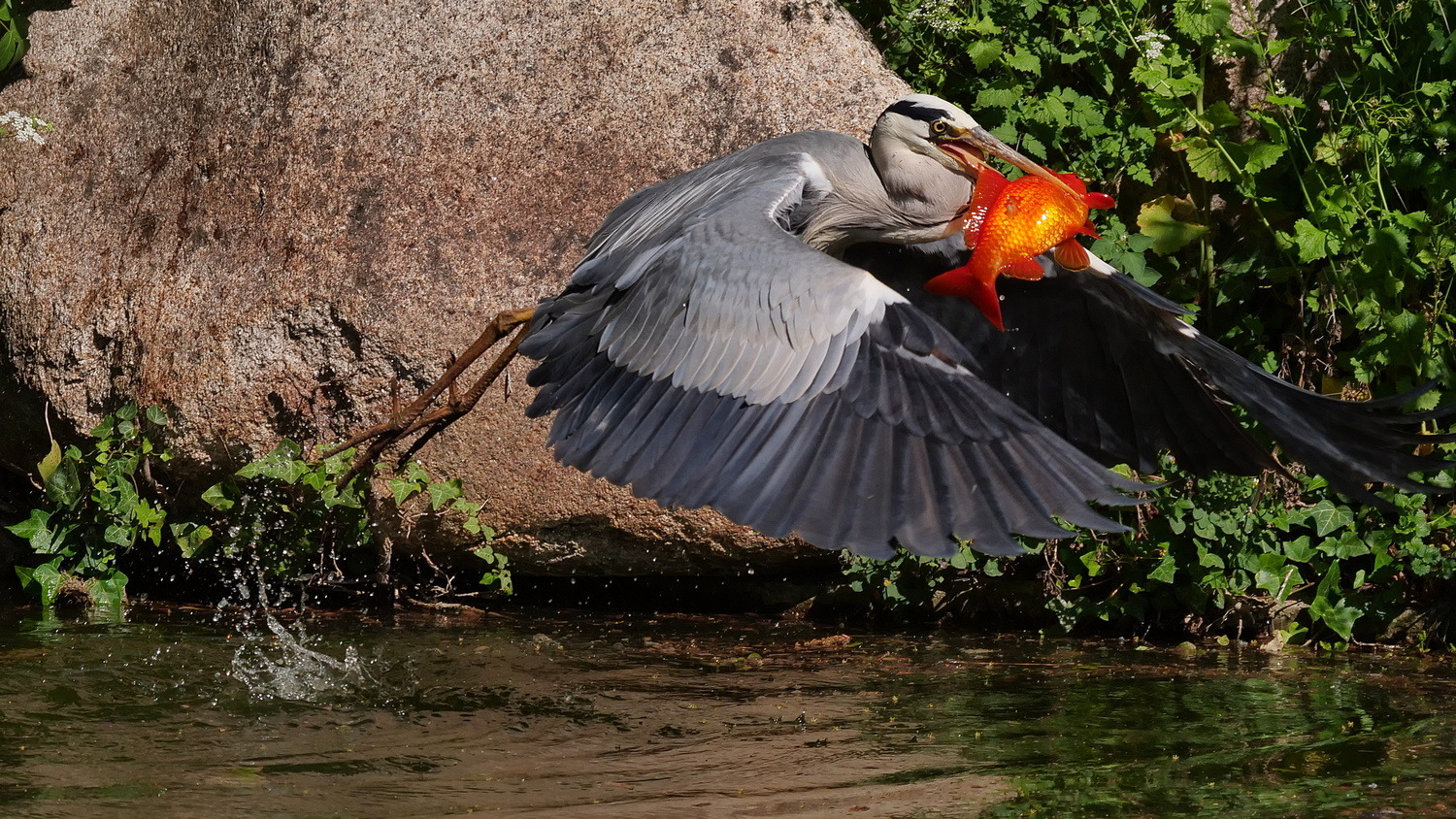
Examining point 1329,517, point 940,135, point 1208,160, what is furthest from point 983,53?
point 1329,517

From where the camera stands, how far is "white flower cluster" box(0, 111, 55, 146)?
524 cm

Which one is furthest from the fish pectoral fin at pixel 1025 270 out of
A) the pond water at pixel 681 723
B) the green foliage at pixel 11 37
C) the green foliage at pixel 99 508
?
the green foliage at pixel 11 37

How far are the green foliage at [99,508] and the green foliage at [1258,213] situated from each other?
7.88 ft

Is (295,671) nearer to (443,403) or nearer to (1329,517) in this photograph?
(443,403)

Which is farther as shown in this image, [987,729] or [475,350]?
[475,350]

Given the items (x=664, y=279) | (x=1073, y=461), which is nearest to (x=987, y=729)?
(x=1073, y=461)

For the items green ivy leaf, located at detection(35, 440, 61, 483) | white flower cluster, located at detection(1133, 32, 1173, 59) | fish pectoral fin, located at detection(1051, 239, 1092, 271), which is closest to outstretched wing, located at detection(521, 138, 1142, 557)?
fish pectoral fin, located at detection(1051, 239, 1092, 271)

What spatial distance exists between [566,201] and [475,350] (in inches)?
30.2

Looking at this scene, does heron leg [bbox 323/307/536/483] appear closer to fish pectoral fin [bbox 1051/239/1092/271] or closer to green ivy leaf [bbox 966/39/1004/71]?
fish pectoral fin [bbox 1051/239/1092/271]

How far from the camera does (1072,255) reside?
3.87 meters

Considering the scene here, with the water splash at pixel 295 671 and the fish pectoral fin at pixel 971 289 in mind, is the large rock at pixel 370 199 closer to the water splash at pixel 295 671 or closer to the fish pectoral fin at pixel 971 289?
the water splash at pixel 295 671

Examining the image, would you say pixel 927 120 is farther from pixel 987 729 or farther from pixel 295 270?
pixel 295 270

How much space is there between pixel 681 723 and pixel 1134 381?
A: 4.97ft

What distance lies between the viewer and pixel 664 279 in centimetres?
358
